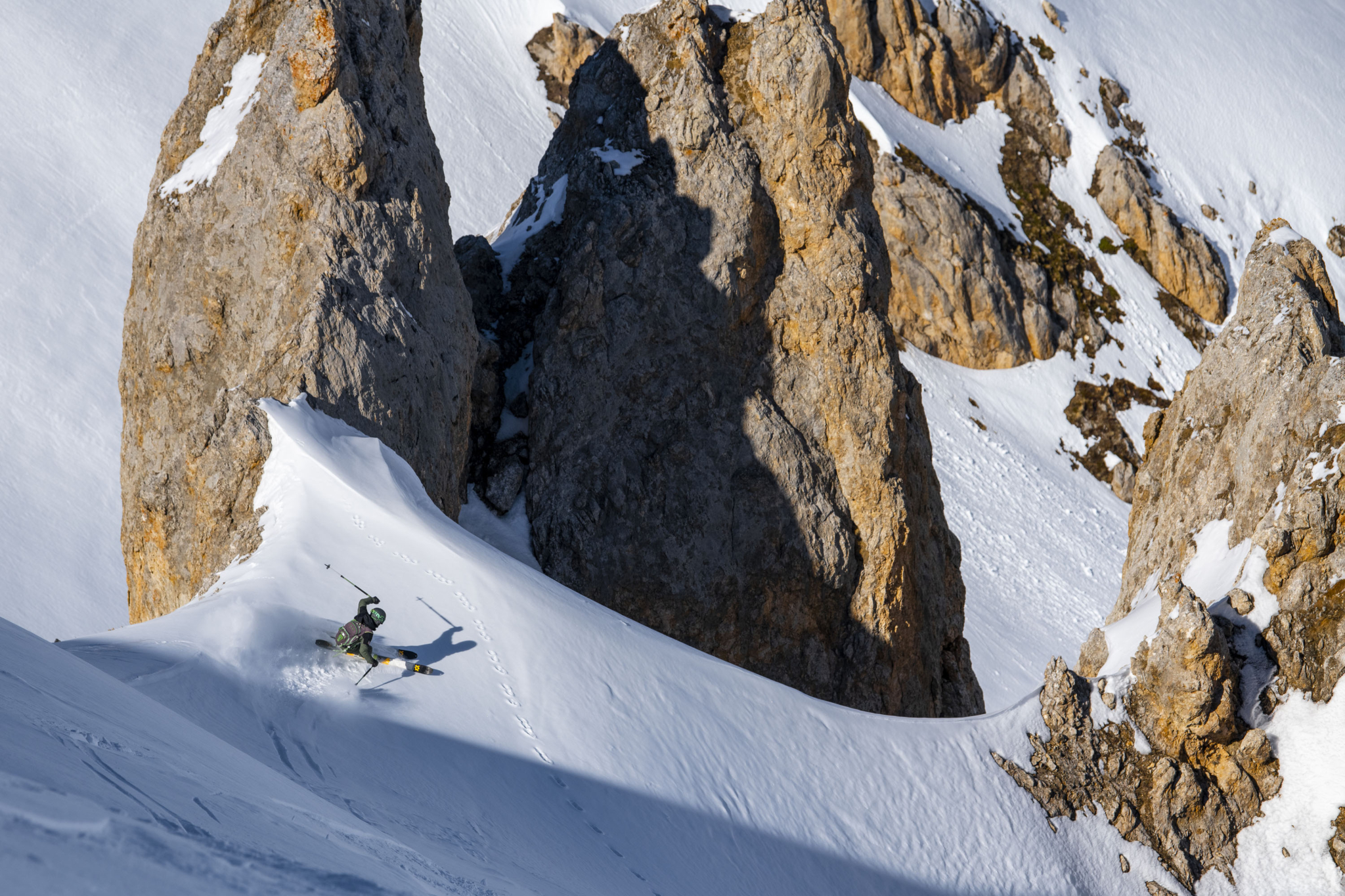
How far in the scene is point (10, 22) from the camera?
40875mm

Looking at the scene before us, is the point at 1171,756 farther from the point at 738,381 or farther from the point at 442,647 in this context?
the point at 738,381

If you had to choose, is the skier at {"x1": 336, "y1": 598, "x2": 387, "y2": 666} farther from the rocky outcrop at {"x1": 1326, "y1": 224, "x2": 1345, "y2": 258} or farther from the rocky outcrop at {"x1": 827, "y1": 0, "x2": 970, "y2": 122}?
the rocky outcrop at {"x1": 1326, "y1": 224, "x2": 1345, "y2": 258}

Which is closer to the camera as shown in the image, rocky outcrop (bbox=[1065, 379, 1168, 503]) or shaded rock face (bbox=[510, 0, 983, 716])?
shaded rock face (bbox=[510, 0, 983, 716])

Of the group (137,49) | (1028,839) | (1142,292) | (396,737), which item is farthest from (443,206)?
(1142,292)

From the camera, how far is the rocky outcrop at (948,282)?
4756 cm

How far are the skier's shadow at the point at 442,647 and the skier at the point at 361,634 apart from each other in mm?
485

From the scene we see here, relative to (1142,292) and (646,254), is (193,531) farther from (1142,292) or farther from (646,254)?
(1142,292)

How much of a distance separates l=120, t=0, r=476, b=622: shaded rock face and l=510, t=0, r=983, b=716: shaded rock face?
2.30 meters

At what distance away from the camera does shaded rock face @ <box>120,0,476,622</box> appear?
13.1 meters

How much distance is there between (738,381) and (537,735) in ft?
29.7

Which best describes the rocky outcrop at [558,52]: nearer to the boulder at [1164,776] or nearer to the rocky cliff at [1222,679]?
the rocky cliff at [1222,679]

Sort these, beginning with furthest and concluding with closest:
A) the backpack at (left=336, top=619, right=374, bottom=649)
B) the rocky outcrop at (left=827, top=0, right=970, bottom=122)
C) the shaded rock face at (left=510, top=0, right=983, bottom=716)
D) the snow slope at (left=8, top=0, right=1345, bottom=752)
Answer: the rocky outcrop at (left=827, top=0, right=970, bottom=122) < the snow slope at (left=8, top=0, right=1345, bottom=752) < the shaded rock face at (left=510, top=0, right=983, bottom=716) < the backpack at (left=336, top=619, right=374, bottom=649)

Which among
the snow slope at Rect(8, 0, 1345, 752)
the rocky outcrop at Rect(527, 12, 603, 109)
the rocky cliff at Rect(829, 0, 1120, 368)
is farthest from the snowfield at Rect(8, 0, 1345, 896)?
the rocky cliff at Rect(829, 0, 1120, 368)

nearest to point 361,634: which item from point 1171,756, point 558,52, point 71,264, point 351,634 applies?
point 351,634
